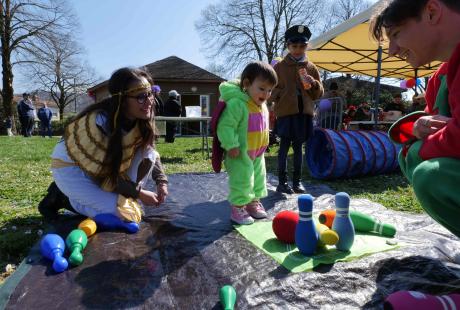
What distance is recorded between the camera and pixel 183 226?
2359mm

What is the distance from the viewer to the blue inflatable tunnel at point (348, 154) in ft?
13.9

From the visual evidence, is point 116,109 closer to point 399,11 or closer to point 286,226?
point 286,226

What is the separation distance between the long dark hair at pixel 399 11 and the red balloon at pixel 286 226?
103 cm

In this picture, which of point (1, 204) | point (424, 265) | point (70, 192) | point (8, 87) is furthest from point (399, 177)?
point (8, 87)

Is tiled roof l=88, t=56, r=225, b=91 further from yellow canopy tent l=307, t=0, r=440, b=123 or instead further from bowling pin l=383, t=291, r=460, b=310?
bowling pin l=383, t=291, r=460, b=310

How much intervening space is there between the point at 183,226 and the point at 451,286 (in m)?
1.48

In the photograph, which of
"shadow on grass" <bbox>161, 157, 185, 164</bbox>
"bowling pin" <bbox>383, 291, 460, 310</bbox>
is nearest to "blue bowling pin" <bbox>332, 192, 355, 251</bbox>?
"bowling pin" <bbox>383, 291, 460, 310</bbox>

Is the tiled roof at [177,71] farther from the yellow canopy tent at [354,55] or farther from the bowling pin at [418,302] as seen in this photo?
→ the bowling pin at [418,302]

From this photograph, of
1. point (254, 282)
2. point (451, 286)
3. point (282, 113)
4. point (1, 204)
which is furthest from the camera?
point (282, 113)

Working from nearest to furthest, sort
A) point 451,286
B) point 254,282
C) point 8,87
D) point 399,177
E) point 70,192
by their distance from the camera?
1. point 451,286
2. point 254,282
3. point 70,192
4. point 399,177
5. point 8,87

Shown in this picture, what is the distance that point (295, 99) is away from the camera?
3656mm

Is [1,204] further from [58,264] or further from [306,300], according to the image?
[306,300]

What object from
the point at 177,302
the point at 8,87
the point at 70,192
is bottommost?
the point at 177,302

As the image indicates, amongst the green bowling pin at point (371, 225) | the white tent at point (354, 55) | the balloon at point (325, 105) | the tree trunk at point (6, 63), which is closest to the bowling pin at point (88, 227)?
the green bowling pin at point (371, 225)
